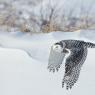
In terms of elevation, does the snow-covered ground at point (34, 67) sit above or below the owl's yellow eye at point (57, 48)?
below

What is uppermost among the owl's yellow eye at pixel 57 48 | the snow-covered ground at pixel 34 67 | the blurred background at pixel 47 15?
the blurred background at pixel 47 15

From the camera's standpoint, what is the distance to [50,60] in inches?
77.9

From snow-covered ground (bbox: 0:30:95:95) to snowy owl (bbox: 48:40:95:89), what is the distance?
2cm

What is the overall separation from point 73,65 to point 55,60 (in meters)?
0.10

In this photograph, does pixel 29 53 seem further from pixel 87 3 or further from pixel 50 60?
pixel 87 3

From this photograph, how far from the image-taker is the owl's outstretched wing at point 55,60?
1959mm

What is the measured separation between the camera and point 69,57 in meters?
1.95

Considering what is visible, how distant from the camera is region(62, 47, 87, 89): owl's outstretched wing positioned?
194 cm

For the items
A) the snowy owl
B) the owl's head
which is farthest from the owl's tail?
the owl's head

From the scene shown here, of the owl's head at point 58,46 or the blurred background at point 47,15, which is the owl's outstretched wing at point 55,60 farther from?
the blurred background at point 47,15

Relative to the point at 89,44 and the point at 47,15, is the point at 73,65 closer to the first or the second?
the point at 89,44

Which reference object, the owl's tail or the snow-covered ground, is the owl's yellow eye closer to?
the snow-covered ground

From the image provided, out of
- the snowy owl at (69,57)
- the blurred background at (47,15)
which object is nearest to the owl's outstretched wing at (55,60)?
the snowy owl at (69,57)

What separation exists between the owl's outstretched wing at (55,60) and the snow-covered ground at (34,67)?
2 cm
